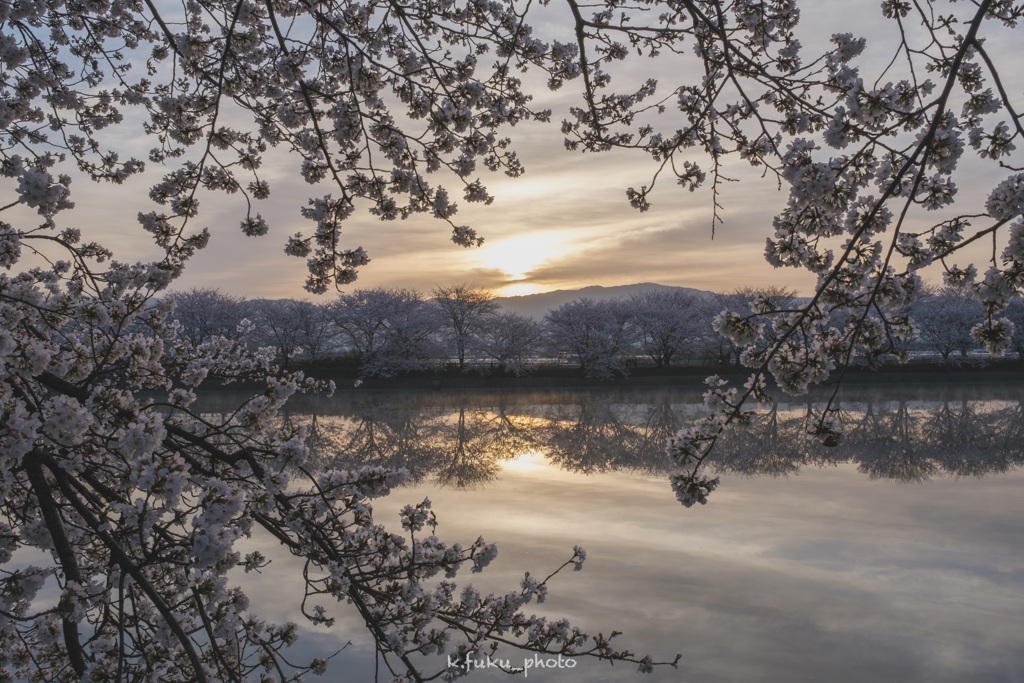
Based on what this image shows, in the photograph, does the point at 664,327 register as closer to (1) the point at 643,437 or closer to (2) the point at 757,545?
(1) the point at 643,437

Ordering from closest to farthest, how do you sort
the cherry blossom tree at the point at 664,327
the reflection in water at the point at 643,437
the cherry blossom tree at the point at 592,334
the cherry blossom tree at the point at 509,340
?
the reflection in water at the point at 643,437, the cherry blossom tree at the point at 592,334, the cherry blossom tree at the point at 664,327, the cherry blossom tree at the point at 509,340

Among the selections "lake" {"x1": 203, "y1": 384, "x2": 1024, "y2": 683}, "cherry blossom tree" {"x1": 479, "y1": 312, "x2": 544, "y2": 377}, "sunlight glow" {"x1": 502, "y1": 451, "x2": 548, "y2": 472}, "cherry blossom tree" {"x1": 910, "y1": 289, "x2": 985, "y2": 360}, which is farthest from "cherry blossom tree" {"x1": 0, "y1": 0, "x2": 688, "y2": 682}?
"cherry blossom tree" {"x1": 910, "y1": 289, "x2": 985, "y2": 360}

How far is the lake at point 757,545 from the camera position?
18.8 ft

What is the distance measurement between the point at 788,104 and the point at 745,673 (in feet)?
13.1

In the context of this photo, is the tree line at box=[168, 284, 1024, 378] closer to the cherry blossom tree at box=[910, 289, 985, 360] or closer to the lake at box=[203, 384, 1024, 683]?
the cherry blossom tree at box=[910, 289, 985, 360]

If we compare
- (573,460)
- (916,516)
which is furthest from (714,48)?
(573,460)

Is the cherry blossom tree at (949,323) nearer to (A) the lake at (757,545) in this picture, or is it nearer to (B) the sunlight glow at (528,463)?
(A) the lake at (757,545)

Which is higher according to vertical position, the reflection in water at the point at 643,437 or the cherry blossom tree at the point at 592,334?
the cherry blossom tree at the point at 592,334

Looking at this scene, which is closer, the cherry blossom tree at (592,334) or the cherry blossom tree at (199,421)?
the cherry blossom tree at (199,421)

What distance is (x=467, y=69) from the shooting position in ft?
17.2

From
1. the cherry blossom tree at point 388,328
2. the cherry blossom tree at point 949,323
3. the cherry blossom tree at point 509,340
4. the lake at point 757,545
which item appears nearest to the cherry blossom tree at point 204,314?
the cherry blossom tree at point 388,328

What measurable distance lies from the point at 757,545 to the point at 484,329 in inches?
1546

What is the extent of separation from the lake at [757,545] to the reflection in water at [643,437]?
104mm

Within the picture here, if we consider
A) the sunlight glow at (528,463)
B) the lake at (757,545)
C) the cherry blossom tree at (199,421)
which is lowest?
the lake at (757,545)
